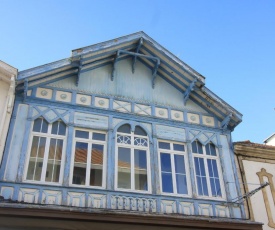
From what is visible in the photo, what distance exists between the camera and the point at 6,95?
10617 millimetres

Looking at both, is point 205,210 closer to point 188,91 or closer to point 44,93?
point 188,91

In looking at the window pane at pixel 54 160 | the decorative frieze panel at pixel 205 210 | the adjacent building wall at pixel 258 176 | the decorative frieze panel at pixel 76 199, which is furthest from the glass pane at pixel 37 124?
the adjacent building wall at pixel 258 176

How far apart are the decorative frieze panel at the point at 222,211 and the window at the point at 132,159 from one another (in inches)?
87.4

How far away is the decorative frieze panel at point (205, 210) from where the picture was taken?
10.8 m

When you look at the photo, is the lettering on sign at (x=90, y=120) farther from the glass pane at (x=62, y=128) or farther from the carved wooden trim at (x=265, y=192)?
the carved wooden trim at (x=265, y=192)

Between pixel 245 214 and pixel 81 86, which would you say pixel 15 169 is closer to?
pixel 81 86

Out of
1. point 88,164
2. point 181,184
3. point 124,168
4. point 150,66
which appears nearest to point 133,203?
point 124,168

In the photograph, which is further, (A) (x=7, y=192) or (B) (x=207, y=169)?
(B) (x=207, y=169)

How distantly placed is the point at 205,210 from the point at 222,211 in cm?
58

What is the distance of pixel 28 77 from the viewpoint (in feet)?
35.1

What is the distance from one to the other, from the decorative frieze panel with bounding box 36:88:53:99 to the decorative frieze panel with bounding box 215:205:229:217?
6.13 m

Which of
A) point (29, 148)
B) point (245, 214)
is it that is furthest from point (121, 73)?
point (245, 214)

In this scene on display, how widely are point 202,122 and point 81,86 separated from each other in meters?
4.31

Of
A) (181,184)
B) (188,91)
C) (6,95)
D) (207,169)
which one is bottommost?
(181,184)
